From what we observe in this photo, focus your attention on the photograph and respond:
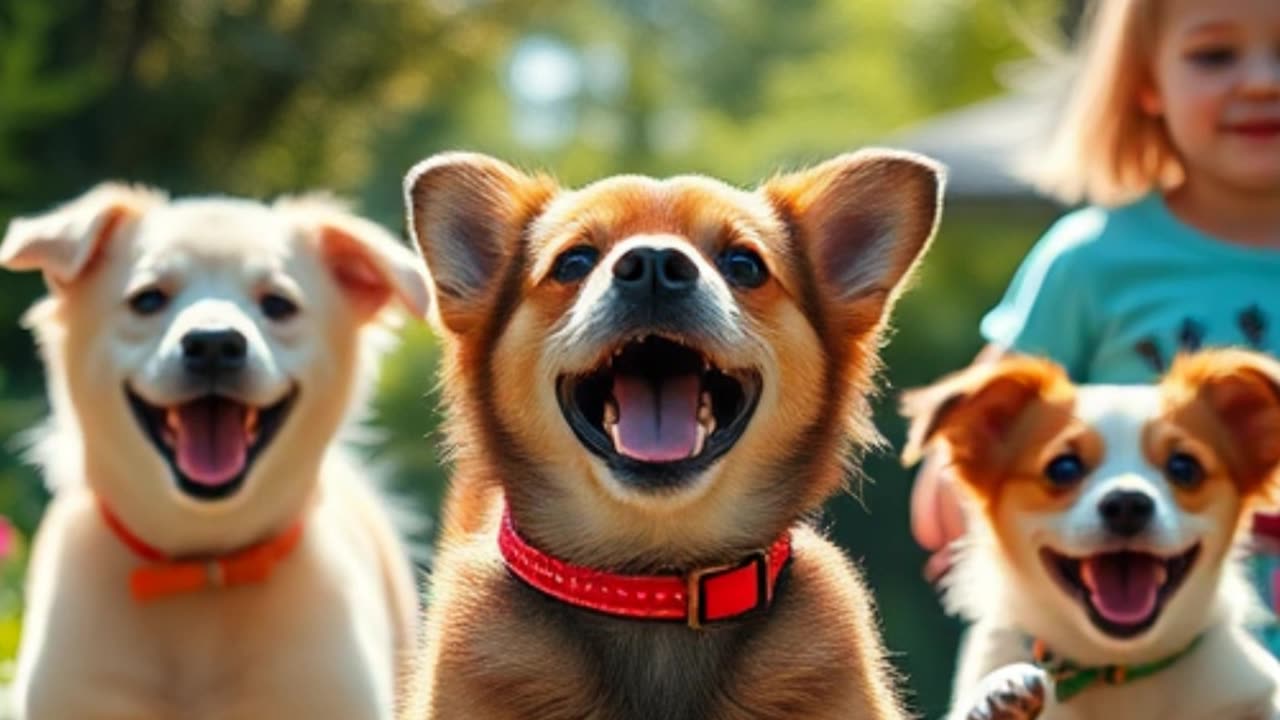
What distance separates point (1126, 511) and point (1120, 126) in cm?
126

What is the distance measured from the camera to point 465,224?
3416mm

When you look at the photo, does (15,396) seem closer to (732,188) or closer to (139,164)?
(139,164)

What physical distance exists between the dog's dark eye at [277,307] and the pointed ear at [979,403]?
130 cm

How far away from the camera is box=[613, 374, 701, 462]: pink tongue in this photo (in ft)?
9.88

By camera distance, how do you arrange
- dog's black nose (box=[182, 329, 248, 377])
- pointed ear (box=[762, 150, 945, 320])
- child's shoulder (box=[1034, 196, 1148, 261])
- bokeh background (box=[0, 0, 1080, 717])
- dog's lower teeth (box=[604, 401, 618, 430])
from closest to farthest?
dog's lower teeth (box=[604, 401, 618, 430])
pointed ear (box=[762, 150, 945, 320])
dog's black nose (box=[182, 329, 248, 377])
child's shoulder (box=[1034, 196, 1148, 261])
bokeh background (box=[0, 0, 1080, 717])

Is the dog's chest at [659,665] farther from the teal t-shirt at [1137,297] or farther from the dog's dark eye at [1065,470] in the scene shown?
the teal t-shirt at [1137,297]

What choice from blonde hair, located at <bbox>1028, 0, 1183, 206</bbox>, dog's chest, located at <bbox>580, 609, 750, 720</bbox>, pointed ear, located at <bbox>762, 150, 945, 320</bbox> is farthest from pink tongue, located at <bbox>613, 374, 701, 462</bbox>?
blonde hair, located at <bbox>1028, 0, 1183, 206</bbox>

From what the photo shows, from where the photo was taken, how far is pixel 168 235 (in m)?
4.39

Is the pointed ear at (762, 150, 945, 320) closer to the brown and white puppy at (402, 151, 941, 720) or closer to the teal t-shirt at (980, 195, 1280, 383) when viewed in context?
the brown and white puppy at (402, 151, 941, 720)

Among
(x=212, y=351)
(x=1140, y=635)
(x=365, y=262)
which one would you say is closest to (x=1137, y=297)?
(x=1140, y=635)

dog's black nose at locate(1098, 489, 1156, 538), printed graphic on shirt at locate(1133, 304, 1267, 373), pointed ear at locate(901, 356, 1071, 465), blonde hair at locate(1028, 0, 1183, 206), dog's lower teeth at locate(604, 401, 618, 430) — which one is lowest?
dog's black nose at locate(1098, 489, 1156, 538)

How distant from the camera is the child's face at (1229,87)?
4.39m

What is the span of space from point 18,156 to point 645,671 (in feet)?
24.7

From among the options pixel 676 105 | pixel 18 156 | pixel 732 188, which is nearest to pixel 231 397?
pixel 732 188
